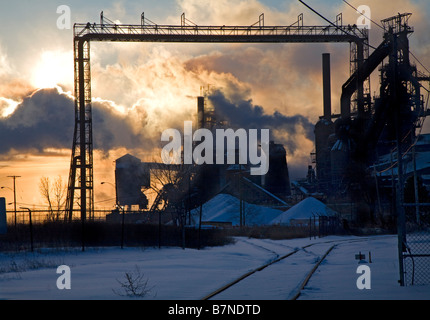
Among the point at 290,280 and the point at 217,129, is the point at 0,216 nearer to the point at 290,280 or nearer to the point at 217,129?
the point at 290,280

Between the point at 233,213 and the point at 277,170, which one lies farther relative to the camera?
the point at 277,170

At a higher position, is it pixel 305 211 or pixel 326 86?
pixel 326 86

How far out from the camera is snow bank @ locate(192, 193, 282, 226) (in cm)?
8000

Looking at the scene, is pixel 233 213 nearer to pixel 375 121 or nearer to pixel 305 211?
pixel 305 211

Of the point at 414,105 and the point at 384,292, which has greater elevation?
the point at 414,105

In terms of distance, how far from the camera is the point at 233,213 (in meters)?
81.4

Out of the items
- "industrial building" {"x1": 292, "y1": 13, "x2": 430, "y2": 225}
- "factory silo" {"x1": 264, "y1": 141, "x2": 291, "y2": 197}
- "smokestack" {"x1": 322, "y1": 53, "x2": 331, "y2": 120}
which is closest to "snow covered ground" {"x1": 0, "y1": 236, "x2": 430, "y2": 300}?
"industrial building" {"x1": 292, "y1": 13, "x2": 430, "y2": 225}

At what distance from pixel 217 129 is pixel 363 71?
3042cm

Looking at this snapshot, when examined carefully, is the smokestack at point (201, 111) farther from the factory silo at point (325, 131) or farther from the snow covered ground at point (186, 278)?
the snow covered ground at point (186, 278)

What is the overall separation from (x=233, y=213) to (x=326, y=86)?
2269cm

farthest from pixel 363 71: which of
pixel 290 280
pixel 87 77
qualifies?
pixel 290 280

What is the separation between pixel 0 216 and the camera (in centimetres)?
1666

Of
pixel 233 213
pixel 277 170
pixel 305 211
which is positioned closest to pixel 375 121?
pixel 305 211

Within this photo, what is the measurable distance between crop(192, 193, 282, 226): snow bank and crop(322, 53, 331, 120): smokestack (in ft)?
53.0
